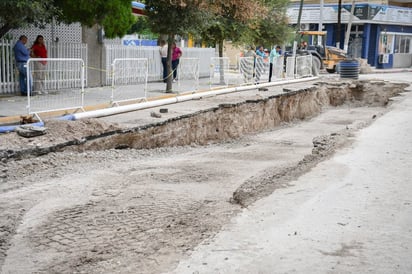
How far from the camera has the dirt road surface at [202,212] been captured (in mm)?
4898

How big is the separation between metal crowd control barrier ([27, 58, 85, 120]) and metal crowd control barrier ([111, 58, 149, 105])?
1.37 meters

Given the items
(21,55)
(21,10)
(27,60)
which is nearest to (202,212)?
(21,10)

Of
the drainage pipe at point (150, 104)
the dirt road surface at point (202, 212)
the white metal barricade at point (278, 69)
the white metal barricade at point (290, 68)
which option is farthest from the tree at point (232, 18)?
the dirt road surface at point (202, 212)

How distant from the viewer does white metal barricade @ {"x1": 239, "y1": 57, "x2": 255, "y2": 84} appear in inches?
870

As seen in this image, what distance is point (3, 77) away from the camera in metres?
14.6

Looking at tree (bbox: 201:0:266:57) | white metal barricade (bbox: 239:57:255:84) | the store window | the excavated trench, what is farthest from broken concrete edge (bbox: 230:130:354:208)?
the store window

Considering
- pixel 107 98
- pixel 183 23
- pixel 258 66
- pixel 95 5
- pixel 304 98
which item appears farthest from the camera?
pixel 258 66

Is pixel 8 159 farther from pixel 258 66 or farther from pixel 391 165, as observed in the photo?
pixel 258 66

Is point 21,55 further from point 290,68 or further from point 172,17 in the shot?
point 290,68

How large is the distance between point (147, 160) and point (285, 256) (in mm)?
5207

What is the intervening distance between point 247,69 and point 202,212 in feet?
55.5

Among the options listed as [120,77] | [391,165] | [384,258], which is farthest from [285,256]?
[120,77]

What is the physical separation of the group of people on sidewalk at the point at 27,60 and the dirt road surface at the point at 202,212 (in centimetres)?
333

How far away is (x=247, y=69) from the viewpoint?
22641 mm
